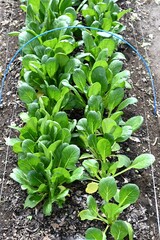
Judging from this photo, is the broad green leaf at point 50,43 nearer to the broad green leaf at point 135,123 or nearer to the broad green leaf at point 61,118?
the broad green leaf at point 61,118

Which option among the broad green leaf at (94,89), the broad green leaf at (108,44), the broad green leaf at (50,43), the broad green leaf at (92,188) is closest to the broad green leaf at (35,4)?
the broad green leaf at (50,43)

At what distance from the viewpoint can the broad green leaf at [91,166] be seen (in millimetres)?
2197

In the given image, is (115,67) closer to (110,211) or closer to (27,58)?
(27,58)

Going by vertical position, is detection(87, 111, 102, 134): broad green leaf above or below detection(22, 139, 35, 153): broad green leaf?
above

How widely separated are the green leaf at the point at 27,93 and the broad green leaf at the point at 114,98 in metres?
0.41

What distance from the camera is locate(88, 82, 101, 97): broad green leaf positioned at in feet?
7.79

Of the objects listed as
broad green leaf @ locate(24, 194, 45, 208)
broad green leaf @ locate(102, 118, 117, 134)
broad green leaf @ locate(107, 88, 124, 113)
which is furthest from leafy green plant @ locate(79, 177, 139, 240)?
broad green leaf @ locate(107, 88, 124, 113)

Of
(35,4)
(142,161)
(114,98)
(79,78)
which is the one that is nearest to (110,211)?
(142,161)

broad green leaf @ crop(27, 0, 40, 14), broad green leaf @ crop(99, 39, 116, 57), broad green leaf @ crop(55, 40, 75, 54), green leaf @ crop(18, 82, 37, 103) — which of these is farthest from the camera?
broad green leaf @ crop(27, 0, 40, 14)

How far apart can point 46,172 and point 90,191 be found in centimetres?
27

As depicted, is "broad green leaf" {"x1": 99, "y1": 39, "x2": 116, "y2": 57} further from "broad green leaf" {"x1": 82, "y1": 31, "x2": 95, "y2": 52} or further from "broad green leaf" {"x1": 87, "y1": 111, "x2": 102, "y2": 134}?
"broad green leaf" {"x1": 87, "y1": 111, "x2": 102, "y2": 134}

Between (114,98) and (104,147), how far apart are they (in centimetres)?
40

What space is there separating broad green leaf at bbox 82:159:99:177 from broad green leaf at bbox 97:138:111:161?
53 millimetres

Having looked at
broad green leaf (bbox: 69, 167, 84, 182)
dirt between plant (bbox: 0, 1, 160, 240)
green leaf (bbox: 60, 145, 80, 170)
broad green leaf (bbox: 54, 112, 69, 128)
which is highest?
broad green leaf (bbox: 54, 112, 69, 128)
